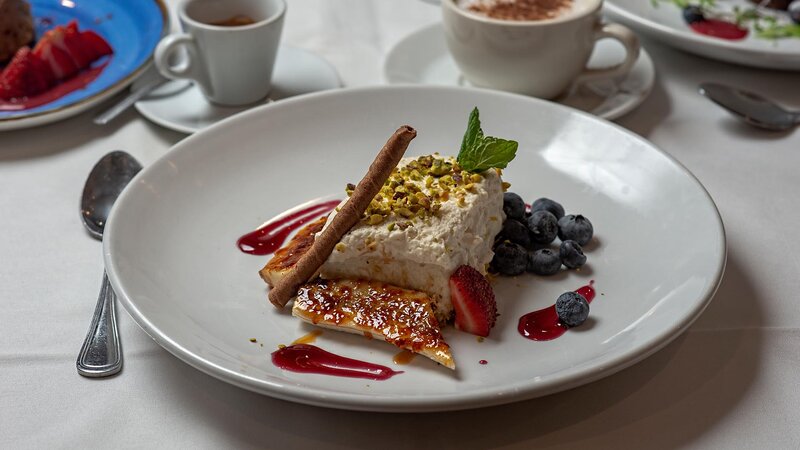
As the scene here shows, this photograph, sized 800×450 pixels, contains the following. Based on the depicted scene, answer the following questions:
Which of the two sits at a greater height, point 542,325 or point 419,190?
point 419,190

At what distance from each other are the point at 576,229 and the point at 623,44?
0.96 meters

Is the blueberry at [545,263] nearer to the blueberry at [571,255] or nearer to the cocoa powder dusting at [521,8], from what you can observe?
the blueberry at [571,255]

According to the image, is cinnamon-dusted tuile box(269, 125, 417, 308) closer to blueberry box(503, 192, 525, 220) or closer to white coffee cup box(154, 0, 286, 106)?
blueberry box(503, 192, 525, 220)

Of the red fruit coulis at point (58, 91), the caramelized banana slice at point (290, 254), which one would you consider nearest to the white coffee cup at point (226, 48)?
the red fruit coulis at point (58, 91)

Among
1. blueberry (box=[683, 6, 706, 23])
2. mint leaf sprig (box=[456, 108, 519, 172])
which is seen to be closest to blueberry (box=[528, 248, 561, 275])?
mint leaf sprig (box=[456, 108, 519, 172])

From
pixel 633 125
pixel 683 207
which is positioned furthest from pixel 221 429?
pixel 633 125

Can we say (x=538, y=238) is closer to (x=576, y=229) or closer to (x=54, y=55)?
(x=576, y=229)

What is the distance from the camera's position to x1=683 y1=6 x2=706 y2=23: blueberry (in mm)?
2959

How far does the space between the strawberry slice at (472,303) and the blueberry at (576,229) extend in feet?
0.97

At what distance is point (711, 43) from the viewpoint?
2637 mm

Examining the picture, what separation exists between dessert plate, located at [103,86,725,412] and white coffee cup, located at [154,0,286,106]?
1.27 feet

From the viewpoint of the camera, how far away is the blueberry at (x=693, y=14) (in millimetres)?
2959

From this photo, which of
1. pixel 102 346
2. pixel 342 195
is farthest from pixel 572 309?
pixel 102 346

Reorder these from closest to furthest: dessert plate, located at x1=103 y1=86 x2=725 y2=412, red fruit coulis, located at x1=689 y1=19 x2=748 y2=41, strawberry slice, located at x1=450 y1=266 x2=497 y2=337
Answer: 1. dessert plate, located at x1=103 y1=86 x2=725 y2=412
2. strawberry slice, located at x1=450 y1=266 x2=497 y2=337
3. red fruit coulis, located at x1=689 y1=19 x2=748 y2=41
